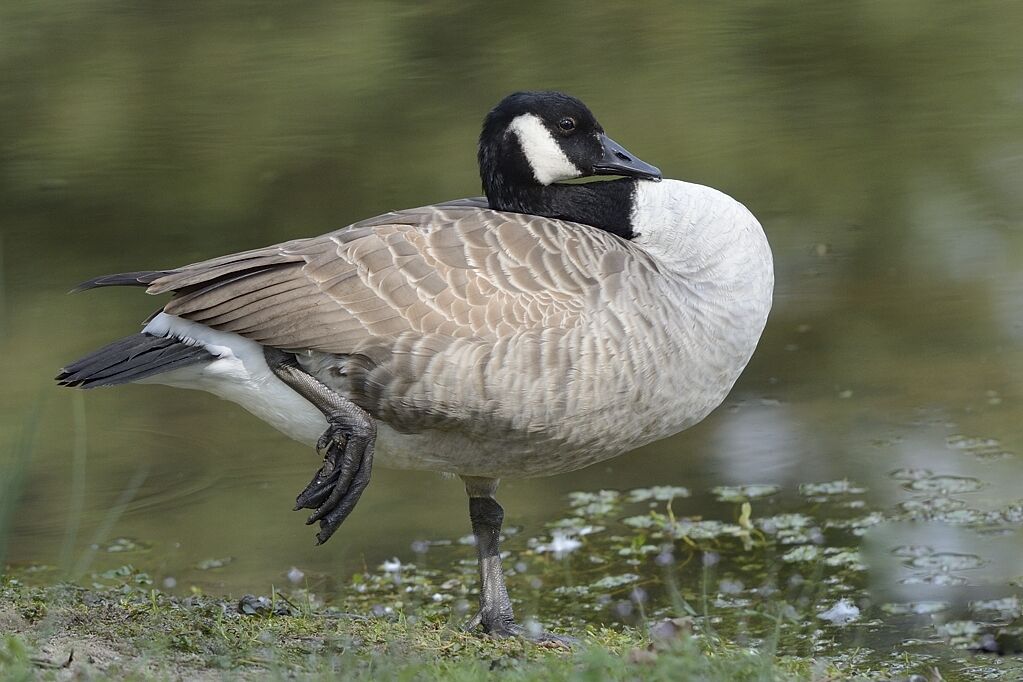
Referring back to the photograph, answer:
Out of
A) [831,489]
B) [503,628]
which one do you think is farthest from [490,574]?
[831,489]

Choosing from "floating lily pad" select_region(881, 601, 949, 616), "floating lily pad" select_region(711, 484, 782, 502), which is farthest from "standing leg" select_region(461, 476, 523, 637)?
"floating lily pad" select_region(711, 484, 782, 502)

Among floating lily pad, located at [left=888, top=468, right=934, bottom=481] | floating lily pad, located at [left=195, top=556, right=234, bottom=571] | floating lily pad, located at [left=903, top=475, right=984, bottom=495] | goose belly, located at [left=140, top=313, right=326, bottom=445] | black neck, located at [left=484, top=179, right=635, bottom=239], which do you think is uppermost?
black neck, located at [left=484, top=179, right=635, bottom=239]

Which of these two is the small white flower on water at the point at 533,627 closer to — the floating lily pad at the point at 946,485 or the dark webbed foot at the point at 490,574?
the dark webbed foot at the point at 490,574

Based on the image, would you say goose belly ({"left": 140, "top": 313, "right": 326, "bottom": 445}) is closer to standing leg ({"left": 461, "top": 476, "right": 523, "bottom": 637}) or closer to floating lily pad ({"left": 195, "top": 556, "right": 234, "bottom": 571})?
standing leg ({"left": 461, "top": 476, "right": 523, "bottom": 637})

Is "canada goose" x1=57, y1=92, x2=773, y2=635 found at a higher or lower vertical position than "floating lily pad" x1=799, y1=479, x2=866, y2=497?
higher

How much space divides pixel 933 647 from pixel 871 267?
3958 millimetres

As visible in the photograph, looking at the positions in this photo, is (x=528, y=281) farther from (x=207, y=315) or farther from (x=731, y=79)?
(x=731, y=79)

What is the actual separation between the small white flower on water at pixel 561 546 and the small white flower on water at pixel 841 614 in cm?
115

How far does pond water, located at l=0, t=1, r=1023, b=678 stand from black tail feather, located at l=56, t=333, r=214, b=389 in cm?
29

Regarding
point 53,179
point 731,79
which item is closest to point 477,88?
point 731,79

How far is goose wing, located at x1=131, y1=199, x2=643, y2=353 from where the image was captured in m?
4.46

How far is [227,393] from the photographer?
4.81 meters

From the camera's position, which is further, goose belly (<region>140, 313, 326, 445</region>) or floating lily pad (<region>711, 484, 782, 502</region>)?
floating lily pad (<region>711, 484, 782, 502</region>)

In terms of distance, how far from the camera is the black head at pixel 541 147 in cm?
504
